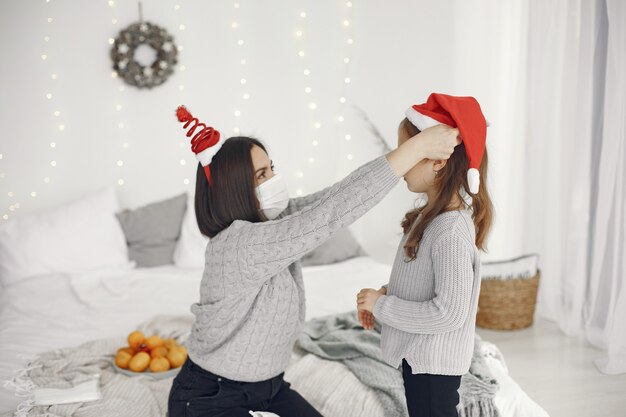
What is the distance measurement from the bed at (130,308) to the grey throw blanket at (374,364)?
4 centimetres

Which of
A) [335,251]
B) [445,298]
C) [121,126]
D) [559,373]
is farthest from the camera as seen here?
[121,126]

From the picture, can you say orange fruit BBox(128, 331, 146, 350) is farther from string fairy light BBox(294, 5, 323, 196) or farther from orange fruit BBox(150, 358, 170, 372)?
string fairy light BBox(294, 5, 323, 196)

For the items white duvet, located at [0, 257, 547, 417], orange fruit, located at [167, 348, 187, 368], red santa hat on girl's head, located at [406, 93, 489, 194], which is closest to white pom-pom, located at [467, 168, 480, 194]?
red santa hat on girl's head, located at [406, 93, 489, 194]

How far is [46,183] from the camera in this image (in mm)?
3500

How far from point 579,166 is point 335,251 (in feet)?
4.33

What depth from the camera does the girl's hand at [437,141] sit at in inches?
50.6

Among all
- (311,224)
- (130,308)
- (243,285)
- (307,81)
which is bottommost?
(130,308)

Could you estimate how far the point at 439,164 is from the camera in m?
1.37

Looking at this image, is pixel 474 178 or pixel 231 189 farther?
pixel 231 189

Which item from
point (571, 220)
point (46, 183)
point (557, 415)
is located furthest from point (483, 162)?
point (46, 183)

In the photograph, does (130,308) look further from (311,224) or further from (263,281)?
(311,224)

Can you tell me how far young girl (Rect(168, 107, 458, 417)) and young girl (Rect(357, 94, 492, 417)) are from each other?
0.20m

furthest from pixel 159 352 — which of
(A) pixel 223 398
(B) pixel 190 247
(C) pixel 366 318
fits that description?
(B) pixel 190 247

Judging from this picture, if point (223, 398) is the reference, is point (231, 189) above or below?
above
